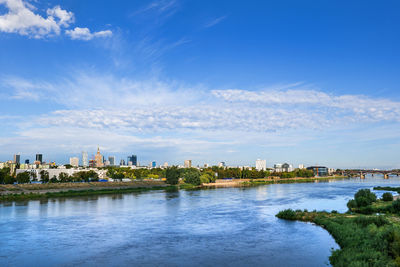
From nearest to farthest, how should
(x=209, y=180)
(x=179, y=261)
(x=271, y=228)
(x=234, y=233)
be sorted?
1. (x=179, y=261)
2. (x=234, y=233)
3. (x=271, y=228)
4. (x=209, y=180)

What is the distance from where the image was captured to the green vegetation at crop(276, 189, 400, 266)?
1842 cm

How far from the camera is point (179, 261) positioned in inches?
851

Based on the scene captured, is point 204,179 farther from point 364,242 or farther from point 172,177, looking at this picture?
point 364,242

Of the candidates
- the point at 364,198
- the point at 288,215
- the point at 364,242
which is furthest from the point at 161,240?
the point at 364,198

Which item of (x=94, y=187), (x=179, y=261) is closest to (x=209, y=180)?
(x=94, y=187)

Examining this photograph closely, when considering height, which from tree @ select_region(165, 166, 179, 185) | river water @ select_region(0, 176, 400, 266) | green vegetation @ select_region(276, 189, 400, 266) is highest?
tree @ select_region(165, 166, 179, 185)

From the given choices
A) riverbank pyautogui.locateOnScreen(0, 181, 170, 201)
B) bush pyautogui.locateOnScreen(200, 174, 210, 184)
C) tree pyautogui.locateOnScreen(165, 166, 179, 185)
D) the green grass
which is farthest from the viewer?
bush pyautogui.locateOnScreen(200, 174, 210, 184)

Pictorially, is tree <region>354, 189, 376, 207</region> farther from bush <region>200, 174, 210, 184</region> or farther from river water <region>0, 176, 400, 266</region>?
bush <region>200, 174, 210, 184</region>

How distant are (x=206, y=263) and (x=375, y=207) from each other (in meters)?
28.2

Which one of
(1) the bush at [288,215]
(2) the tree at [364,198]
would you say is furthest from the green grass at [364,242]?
(2) the tree at [364,198]

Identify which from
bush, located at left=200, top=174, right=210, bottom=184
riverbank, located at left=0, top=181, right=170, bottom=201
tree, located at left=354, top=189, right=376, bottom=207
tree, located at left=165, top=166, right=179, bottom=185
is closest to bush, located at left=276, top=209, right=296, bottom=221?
tree, located at left=354, top=189, right=376, bottom=207

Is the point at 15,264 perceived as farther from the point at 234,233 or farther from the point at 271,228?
the point at 271,228

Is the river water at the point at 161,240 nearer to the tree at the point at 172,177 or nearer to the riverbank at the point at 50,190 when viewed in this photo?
the riverbank at the point at 50,190

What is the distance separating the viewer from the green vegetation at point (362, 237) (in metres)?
18.4
